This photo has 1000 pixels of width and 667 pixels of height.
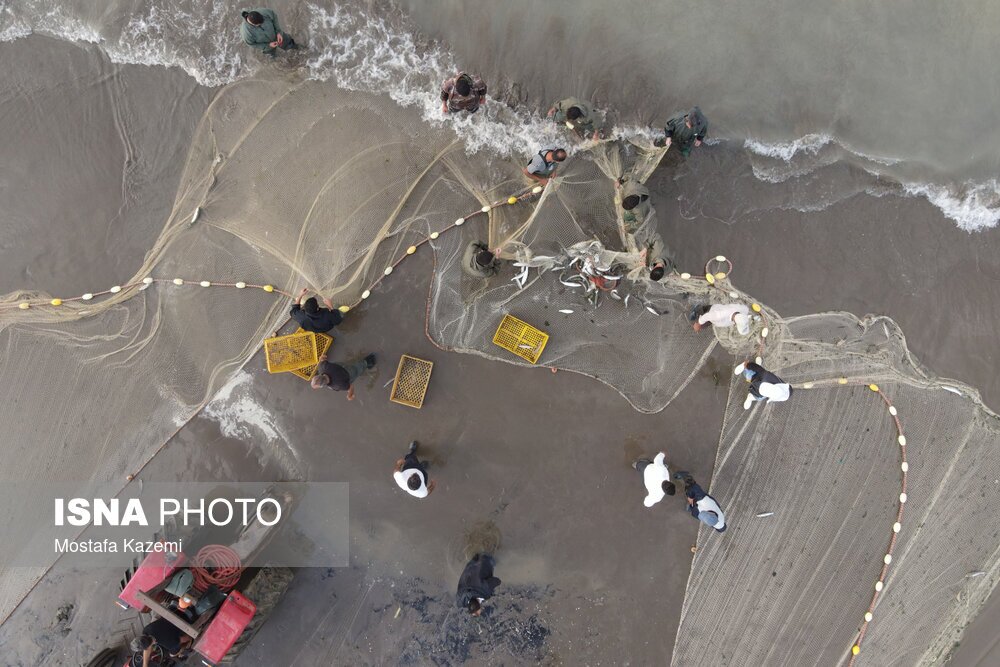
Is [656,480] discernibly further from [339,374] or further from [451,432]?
[339,374]

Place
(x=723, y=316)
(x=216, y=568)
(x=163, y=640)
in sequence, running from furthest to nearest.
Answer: (x=723, y=316)
(x=216, y=568)
(x=163, y=640)

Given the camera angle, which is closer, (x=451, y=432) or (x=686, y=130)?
(x=686, y=130)

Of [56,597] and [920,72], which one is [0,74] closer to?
[56,597]

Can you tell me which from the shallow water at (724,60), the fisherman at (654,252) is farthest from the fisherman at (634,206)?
the shallow water at (724,60)

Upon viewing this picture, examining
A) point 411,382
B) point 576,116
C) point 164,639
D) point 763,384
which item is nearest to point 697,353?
point 763,384

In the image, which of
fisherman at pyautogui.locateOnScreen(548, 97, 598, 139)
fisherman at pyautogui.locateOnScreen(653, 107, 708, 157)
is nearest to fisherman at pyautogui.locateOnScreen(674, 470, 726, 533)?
fisherman at pyautogui.locateOnScreen(653, 107, 708, 157)

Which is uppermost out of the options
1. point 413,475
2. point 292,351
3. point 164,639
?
point 292,351

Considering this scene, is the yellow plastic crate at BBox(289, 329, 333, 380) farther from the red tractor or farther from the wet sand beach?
the red tractor
